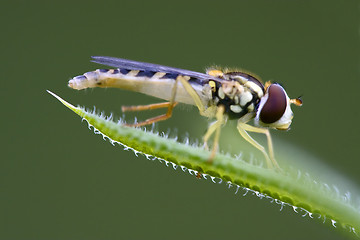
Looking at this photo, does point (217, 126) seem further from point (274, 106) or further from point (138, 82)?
point (138, 82)

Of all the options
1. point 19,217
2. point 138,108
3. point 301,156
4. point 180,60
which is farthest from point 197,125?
point 180,60

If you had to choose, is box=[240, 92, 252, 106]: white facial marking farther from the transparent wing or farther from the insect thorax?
the transparent wing

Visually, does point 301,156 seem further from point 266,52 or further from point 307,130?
point 266,52

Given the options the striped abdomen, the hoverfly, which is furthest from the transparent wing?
the striped abdomen

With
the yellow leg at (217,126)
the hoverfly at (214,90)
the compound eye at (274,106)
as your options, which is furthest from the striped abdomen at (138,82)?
the compound eye at (274,106)

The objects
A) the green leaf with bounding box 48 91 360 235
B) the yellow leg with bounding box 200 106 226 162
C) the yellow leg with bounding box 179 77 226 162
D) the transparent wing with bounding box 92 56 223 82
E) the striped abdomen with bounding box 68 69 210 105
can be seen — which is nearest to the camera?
the green leaf with bounding box 48 91 360 235

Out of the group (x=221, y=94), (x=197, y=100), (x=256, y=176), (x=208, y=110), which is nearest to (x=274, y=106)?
(x=221, y=94)

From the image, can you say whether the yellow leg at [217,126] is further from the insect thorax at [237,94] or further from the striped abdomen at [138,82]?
the striped abdomen at [138,82]
